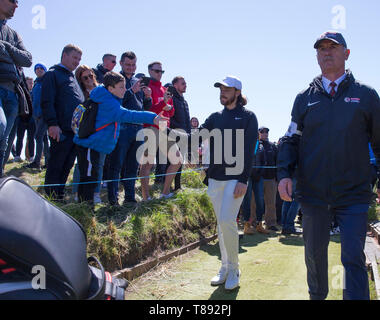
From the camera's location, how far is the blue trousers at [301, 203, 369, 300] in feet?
9.92

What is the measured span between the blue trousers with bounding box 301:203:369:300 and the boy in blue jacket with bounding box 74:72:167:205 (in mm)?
2954

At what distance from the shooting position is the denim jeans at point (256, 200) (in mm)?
8539

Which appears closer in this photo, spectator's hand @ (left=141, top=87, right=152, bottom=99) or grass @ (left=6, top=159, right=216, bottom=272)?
grass @ (left=6, top=159, right=216, bottom=272)

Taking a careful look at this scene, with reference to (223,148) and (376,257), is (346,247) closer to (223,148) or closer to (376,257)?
(223,148)

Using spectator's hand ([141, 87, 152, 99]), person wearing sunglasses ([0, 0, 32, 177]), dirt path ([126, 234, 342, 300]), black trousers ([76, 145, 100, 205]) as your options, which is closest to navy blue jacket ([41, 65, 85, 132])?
black trousers ([76, 145, 100, 205])

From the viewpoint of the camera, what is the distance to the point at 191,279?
4.87 metres

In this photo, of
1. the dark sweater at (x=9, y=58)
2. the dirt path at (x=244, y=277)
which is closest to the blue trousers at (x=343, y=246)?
the dirt path at (x=244, y=277)

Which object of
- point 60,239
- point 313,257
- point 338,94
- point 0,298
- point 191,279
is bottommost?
point 191,279

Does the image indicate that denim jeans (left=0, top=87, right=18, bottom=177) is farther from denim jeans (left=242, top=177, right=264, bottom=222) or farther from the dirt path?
denim jeans (left=242, top=177, right=264, bottom=222)

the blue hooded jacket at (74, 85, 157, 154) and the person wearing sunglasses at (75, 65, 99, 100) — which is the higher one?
the person wearing sunglasses at (75, 65, 99, 100)

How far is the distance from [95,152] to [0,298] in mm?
3752

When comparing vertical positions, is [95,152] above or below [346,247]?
above

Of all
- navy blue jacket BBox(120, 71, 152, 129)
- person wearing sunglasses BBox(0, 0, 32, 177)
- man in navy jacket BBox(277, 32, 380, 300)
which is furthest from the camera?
navy blue jacket BBox(120, 71, 152, 129)

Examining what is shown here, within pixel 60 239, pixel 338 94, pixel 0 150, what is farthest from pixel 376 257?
pixel 0 150
